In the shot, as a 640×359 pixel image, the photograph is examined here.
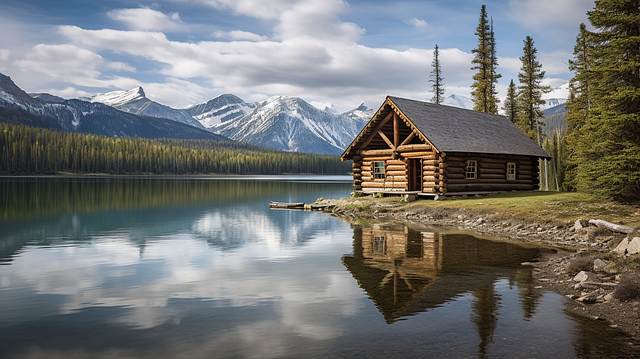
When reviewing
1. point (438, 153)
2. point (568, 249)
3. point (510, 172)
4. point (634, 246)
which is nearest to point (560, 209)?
point (568, 249)

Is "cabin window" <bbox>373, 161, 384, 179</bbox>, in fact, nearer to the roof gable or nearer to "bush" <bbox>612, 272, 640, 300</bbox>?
the roof gable

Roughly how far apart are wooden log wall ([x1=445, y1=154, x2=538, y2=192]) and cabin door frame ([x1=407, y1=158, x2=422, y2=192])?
333cm

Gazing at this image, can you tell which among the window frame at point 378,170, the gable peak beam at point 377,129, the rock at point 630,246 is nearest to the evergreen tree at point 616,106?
the rock at point 630,246

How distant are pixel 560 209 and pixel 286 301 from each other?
18.4 meters

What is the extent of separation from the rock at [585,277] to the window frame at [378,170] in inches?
1015

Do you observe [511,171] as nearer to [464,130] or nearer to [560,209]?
[464,130]

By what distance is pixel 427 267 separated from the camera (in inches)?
560

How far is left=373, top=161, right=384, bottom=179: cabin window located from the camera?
37.7 m

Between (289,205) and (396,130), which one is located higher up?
(396,130)

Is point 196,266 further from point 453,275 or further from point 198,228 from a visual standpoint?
point 198,228

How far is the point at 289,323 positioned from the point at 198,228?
63.6ft

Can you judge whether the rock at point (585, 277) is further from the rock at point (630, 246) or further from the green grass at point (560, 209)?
the green grass at point (560, 209)

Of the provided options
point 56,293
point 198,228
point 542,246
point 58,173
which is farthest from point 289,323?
point 58,173

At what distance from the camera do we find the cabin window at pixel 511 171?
37375 millimetres
